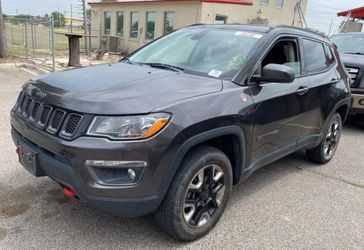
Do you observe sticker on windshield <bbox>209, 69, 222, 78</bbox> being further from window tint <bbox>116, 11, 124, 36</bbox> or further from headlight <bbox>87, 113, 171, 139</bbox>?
window tint <bbox>116, 11, 124, 36</bbox>

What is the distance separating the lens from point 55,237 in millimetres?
2859

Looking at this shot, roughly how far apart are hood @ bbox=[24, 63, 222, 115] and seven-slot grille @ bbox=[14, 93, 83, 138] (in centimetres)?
6

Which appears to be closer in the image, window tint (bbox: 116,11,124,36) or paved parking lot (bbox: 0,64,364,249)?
paved parking lot (bbox: 0,64,364,249)

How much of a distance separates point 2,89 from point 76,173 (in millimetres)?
6879

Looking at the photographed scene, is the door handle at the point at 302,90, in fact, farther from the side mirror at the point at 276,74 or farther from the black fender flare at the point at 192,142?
the black fender flare at the point at 192,142

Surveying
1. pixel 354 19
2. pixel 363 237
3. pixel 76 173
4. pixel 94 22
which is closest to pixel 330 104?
pixel 363 237

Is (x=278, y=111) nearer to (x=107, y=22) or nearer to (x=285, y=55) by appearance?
(x=285, y=55)

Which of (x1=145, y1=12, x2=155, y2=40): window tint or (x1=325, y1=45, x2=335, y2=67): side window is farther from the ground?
(x1=325, y1=45, x2=335, y2=67): side window

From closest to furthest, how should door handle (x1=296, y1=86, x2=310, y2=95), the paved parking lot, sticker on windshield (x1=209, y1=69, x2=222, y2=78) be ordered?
1. the paved parking lot
2. sticker on windshield (x1=209, y1=69, x2=222, y2=78)
3. door handle (x1=296, y1=86, x2=310, y2=95)

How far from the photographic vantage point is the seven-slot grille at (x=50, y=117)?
96.7 inches

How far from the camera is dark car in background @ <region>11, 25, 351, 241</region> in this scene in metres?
2.40

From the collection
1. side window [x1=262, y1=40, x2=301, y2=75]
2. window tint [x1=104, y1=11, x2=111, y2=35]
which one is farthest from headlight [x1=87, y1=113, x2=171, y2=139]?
window tint [x1=104, y1=11, x2=111, y2=35]

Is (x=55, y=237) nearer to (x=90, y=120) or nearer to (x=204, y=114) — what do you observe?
(x=90, y=120)

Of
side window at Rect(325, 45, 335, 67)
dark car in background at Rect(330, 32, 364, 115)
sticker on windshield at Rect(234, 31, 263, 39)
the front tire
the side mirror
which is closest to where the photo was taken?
the front tire
